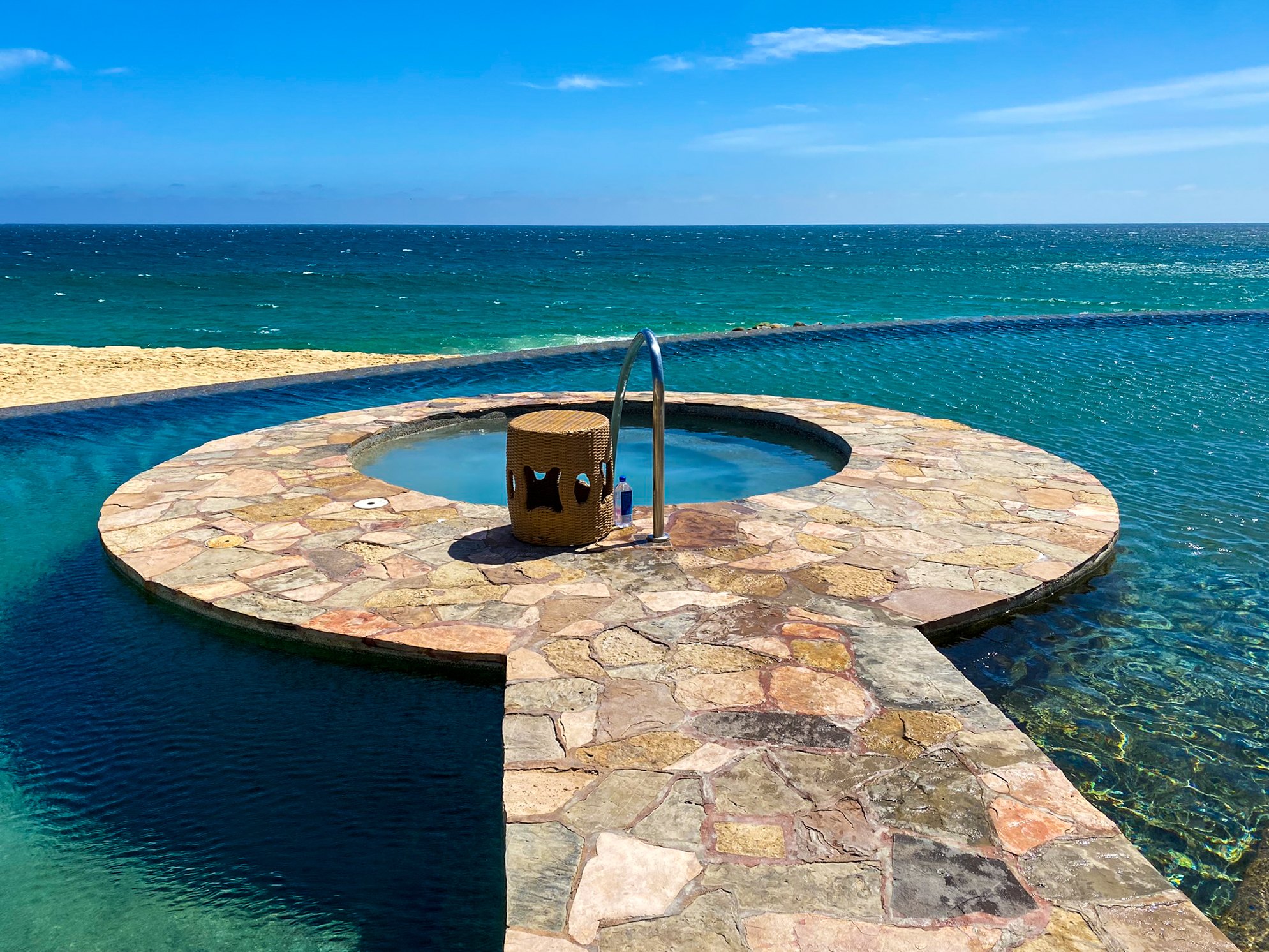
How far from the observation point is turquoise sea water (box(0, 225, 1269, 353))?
2703cm

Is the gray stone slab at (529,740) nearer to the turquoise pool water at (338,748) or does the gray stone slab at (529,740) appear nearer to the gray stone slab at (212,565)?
the turquoise pool water at (338,748)

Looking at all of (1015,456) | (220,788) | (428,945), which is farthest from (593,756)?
(1015,456)

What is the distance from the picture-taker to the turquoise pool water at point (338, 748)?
9.36 ft

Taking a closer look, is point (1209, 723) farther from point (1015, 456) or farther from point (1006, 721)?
point (1015, 456)

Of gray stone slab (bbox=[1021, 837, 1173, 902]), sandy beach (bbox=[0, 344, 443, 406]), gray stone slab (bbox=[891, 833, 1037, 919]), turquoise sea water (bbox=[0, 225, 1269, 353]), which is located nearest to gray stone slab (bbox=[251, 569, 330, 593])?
gray stone slab (bbox=[891, 833, 1037, 919])

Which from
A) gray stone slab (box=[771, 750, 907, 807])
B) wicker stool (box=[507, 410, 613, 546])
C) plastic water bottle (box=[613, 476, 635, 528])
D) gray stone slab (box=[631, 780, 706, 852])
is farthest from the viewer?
plastic water bottle (box=[613, 476, 635, 528])

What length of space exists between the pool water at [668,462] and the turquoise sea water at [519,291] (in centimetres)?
1518

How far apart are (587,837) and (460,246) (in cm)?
9299

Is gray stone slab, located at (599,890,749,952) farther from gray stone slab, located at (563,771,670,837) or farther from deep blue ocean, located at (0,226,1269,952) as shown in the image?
deep blue ocean, located at (0,226,1269,952)

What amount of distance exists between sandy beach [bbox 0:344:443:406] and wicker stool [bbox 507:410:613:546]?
8.14 meters

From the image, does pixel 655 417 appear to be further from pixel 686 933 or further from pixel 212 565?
pixel 686 933

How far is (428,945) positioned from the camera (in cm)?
269

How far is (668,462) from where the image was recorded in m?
7.87

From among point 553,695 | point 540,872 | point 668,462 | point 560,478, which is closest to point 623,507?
point 560,478
